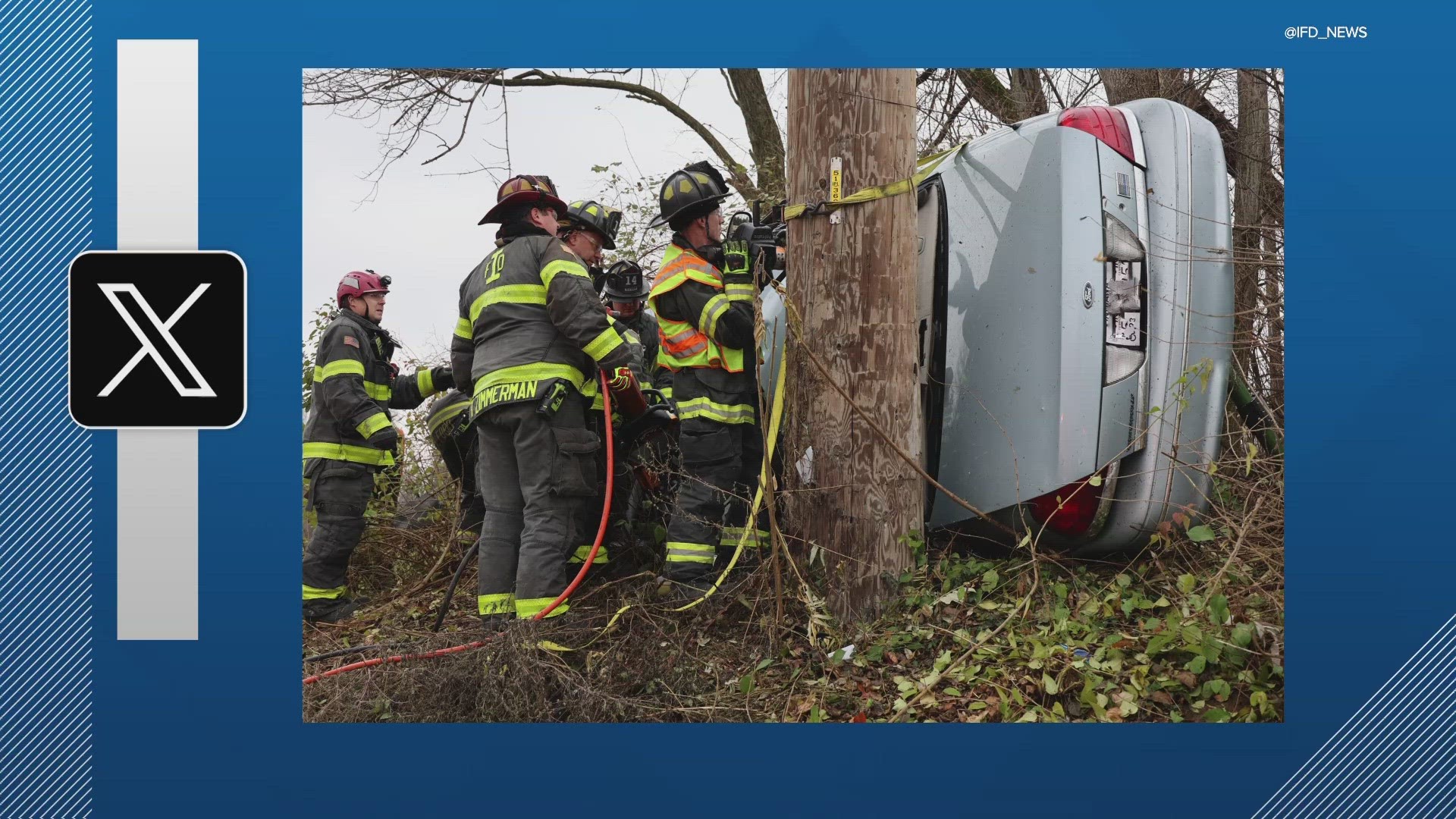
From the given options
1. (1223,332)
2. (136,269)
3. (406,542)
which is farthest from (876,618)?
(406,542)

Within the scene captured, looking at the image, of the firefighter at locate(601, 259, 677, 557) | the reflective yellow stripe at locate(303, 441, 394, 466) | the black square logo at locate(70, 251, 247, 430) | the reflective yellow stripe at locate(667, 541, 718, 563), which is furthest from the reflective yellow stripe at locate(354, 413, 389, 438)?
the black square logo at locate(70, 251, 247, 430)

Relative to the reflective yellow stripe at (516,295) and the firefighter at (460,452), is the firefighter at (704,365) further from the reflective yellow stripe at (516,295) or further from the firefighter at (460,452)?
the firefighter at (460,452)

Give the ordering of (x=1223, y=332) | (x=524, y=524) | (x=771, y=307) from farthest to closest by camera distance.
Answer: (x=771, y=307) < (x=524, y=524) < (x=1223, y=332)

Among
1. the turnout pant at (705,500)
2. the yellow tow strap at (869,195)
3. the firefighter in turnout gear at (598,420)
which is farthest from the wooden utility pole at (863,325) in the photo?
the firefighter in turnout gear at (598,420)

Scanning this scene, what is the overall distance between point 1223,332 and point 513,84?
154 inches

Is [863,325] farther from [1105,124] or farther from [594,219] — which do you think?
[594,219]

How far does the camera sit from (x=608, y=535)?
16.3 feet

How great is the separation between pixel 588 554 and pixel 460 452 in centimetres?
111

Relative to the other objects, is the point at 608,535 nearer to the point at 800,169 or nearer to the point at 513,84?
the point at 800,169

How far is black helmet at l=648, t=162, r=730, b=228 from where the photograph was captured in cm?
461

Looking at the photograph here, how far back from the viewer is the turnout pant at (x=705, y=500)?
177 inches

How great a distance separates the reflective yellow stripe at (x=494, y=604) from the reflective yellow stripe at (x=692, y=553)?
2.47ft

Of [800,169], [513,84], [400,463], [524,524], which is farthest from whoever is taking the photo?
[400,463]

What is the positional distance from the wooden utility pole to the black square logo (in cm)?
199
